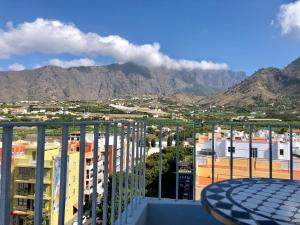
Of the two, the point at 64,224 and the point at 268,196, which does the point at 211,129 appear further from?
the point at 64,224

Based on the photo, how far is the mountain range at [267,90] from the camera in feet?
217

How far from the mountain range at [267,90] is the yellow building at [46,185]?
6179cm

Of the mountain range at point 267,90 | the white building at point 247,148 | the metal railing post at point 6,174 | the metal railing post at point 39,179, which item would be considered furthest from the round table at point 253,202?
the mountain range at point 267,90

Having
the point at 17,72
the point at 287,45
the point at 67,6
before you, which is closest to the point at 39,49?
the point at 17,72

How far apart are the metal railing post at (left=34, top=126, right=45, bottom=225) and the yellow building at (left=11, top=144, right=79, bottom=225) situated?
0.7 inches

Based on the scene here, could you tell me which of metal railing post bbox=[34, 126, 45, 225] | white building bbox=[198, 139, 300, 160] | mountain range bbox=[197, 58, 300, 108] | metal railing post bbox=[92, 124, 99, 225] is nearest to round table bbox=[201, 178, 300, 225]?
metal railing post bbox=[92, 124, 99, 225]

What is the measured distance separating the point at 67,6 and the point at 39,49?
8882 cm

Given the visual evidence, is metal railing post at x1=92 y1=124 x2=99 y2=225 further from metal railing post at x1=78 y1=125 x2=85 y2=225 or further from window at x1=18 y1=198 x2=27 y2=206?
window at x1=18 y1=198 x2=27 y2=206

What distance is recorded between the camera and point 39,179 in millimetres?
1081

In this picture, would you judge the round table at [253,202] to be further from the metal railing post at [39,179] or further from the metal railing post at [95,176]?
the metal railing post at [39,179]

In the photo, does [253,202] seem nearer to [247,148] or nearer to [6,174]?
[6,174]

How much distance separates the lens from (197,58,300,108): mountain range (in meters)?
66.3

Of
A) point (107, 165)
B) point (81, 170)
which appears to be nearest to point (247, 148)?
point (107, 165)

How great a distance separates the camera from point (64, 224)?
1271 millimetres
